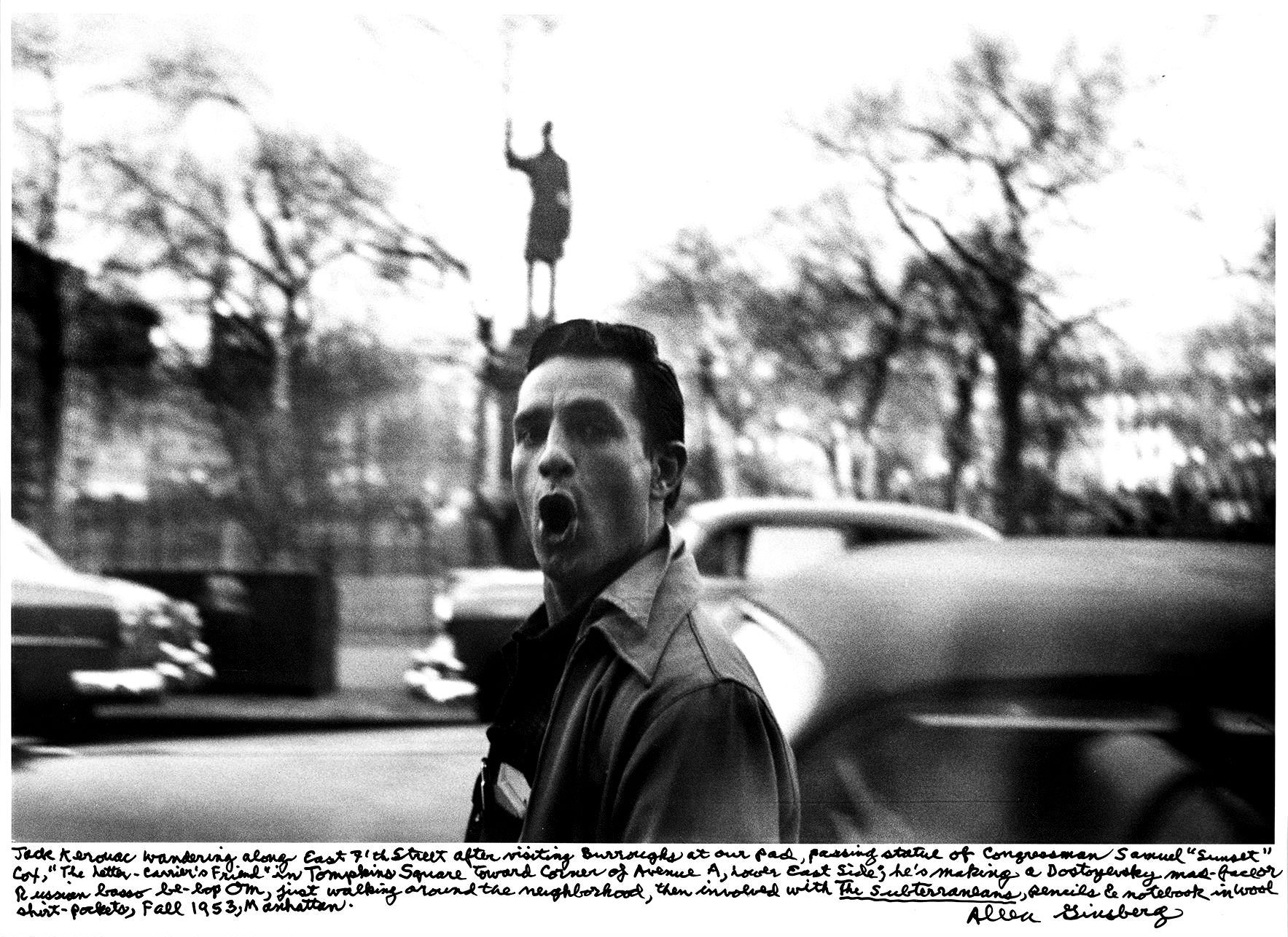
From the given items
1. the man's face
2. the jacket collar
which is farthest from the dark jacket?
the man's face

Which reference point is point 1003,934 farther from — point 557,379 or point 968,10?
point 968,10

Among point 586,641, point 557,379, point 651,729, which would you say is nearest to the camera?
point 651,729

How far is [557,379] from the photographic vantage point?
3.44m

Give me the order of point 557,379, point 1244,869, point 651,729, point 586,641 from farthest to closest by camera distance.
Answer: point 1244,869 → point 557,379 → point 586,641 → point 651,729

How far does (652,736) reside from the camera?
113 inches

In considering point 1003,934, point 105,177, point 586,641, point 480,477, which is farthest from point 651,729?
point 105,177

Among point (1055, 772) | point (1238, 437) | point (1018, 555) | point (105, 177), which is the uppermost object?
point (105, 177)

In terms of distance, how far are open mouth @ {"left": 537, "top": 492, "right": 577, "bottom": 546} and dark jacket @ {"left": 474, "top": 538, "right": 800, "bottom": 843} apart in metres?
0.22

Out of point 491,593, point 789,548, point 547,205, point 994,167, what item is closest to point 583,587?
point 491,593

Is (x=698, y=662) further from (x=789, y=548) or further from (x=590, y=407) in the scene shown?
(x=590, y=407)

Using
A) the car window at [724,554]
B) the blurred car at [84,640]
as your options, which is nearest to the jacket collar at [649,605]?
the car window at [724,554]

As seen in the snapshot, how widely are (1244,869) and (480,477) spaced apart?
220 centimetres

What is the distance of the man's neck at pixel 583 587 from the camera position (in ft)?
10.9

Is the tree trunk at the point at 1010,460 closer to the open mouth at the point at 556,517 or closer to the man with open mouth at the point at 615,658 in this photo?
the man with open mouth at the point at 615,658
